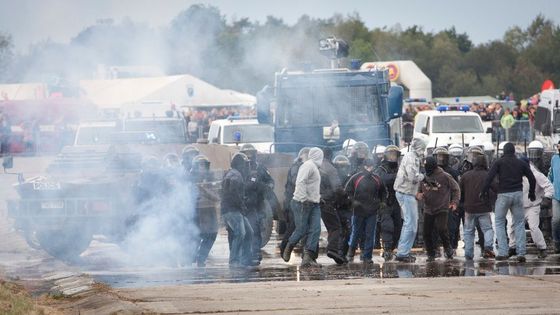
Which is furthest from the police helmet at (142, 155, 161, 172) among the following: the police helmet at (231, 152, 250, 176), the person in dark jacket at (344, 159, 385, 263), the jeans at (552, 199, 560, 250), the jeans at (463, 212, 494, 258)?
the jeans at (552, 199, 560, 250)

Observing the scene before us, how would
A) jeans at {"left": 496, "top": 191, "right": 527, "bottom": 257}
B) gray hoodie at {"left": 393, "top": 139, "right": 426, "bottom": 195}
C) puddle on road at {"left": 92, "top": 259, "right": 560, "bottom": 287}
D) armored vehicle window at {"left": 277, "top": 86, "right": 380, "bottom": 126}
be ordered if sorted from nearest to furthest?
1. puddle on road at {"left": 92, "top": 259, "right": 560, "bottom": 287}
2. gray hoodie at {"left": 393, "top": 139, "right": 426, "bottom": 195}
3. jeans at {"left": 496, "top": 191, "right": 527, "bottom": 257}
4. armored vehicle window at {"left": 277, "top": 86, "right": 380, "bottom": 126}

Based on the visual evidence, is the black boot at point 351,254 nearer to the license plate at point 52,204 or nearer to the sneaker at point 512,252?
the sneaker at point 512,252

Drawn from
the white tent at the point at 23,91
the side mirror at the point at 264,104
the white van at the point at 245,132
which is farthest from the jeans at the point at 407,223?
the white van at the point at 245,132

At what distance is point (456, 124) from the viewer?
1417 inches

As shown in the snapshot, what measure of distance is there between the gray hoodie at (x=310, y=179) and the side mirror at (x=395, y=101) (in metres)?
7.43

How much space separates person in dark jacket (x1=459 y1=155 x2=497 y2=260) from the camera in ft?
61.4

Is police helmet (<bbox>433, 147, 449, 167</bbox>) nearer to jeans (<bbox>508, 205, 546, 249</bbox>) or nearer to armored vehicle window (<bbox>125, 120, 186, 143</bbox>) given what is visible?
jeans (<bbox>508, 205, 546, 249</bbox>)

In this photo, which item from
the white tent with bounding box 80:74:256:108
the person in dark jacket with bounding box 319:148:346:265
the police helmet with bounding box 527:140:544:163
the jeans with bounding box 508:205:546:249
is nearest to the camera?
the person in dark jacket with bounding box 319:148:346:265

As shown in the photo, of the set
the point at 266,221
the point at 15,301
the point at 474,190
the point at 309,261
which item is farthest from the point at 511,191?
the point at 15,301

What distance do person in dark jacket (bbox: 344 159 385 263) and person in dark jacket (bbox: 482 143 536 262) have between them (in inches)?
63.9

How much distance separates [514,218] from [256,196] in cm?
401

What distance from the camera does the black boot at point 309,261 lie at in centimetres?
1775

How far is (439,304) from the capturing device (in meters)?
12.8

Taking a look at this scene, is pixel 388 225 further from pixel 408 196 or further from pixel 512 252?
pixel 512 252
